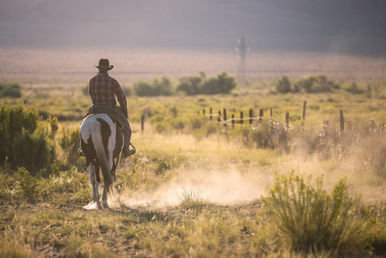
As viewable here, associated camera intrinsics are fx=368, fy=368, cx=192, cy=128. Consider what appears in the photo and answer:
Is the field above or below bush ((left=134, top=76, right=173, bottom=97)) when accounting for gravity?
below

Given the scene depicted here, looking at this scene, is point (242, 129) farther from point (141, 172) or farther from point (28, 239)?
point (28, 239)

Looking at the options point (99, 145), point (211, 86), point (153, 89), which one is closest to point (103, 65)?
point (99, 145)

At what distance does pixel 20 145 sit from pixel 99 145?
436cm

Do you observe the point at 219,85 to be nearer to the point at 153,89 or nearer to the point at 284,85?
the point at 153,89

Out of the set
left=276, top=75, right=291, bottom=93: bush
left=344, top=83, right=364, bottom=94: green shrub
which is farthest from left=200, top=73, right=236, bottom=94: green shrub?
left=344, top=83, right=364, bottom=94: green shrub

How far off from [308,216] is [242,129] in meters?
9.61

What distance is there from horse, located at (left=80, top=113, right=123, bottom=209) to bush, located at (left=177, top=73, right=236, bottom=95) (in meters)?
50.5

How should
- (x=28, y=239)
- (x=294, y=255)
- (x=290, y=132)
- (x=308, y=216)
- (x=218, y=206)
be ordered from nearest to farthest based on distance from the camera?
(x=294, y=255), (x=308, y=216), (x=28, y=239), (x=218, y=206), (x=290, y=132)

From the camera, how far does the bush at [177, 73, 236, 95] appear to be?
57.5m

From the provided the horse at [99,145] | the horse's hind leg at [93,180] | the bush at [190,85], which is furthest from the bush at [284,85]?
the horse's hind leg at [93,180]

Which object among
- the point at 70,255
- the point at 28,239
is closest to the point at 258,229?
the point at 70,255

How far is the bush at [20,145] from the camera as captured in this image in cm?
985

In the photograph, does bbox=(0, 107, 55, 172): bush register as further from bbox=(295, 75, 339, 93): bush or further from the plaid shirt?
bbox=(295, 75, 339, 93): bush

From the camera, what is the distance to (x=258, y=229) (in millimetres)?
5109
